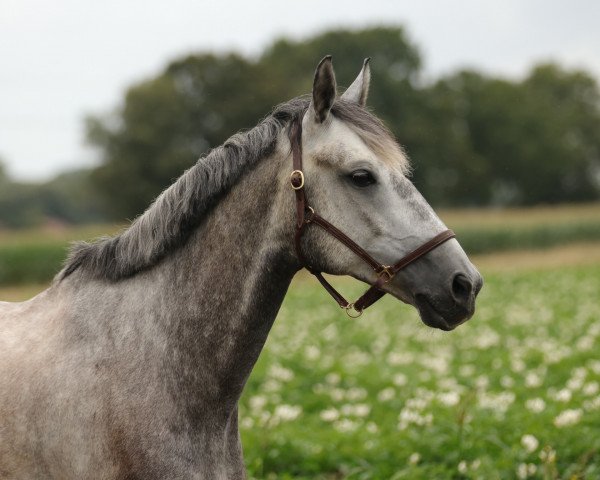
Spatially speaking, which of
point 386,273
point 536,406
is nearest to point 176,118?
point 536,406

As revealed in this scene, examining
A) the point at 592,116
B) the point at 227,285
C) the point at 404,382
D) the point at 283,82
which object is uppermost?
the point at 227,285

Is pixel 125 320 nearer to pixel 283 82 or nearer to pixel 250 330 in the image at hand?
Answer: pixel 250 330

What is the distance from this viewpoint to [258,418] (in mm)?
6891

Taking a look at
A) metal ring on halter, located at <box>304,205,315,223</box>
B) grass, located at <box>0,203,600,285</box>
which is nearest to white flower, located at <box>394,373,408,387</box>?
metal ring on halter, located at <box>304,205,315,223</box>

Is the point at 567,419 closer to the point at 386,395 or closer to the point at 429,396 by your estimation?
the point at 429,396

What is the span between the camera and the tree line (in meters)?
42.4

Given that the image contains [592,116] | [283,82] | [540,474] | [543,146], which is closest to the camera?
[540,474]

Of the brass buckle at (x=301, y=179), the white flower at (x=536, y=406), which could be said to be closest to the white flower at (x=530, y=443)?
the white flower at (x=536, y=406)

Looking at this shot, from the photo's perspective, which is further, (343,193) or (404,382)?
(404,382)

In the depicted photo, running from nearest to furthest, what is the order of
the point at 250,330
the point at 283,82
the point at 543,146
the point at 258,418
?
the point at 250,330
the point at 258,418
the point at 283,82
the point at 543,146

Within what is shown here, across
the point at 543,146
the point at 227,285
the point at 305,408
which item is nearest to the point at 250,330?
the point at 227,285

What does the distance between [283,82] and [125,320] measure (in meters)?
45.8

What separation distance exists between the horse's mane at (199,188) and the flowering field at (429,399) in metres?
1.18

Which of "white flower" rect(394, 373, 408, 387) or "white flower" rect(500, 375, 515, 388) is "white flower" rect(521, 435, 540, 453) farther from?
"white flower" rect(394, 373, 408, 387)
